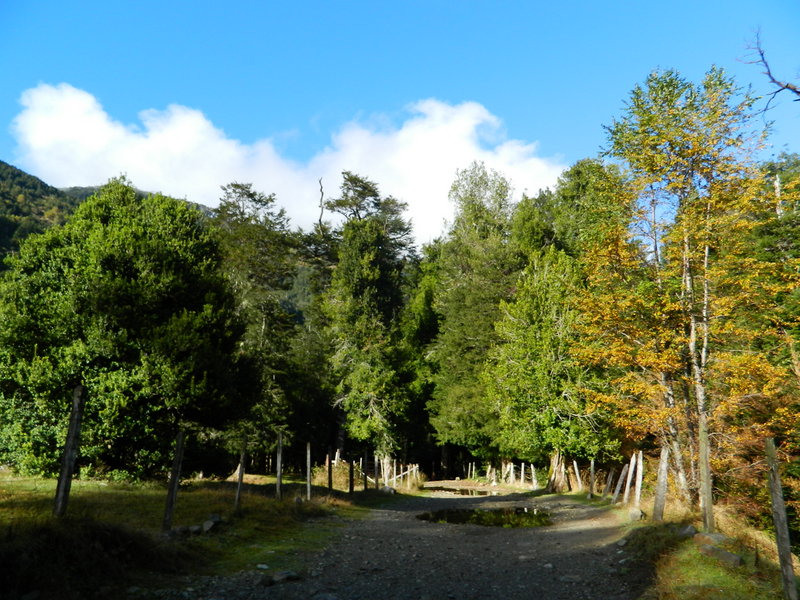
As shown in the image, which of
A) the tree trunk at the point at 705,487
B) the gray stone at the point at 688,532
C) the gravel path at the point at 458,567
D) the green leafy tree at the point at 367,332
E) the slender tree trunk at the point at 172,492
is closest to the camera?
the gravel path at the point at 458,567

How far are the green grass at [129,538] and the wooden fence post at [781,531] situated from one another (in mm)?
8360

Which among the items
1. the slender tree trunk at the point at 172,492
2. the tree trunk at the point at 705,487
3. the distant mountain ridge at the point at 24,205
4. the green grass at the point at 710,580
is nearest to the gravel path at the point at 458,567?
the green grass at the point at 710,580

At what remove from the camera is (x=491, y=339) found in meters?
40.2

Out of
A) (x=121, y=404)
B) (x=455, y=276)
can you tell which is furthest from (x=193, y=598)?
(x=455, y=276)

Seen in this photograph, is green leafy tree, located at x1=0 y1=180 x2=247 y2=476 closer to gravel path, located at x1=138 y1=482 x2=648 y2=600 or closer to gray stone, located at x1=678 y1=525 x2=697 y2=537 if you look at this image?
gravel path, located at x1=138 y1=482 x2=648 y2=600

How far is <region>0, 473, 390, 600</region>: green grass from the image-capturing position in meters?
7.21

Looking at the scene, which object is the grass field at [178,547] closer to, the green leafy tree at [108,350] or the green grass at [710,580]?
the green grass at [710,580]

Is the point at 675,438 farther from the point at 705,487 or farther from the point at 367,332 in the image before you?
the point at 367,332

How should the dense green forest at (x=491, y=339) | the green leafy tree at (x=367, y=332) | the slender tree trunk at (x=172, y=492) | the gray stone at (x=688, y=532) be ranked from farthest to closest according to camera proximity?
the green leafy tree at (x=367, y=332) → the dense green forest at (x=491, y=339) → the gray stone at (x=688, y=532) → the slender tree trunk at (x=172, y=492)

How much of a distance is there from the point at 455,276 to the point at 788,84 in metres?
42.4

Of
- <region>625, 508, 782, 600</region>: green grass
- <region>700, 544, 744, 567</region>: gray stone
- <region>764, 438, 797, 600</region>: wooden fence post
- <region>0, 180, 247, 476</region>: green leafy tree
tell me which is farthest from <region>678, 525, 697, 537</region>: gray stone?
<region>0, 180, 247, 476</region>: green leafy tree

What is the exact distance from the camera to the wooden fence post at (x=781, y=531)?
728 cm

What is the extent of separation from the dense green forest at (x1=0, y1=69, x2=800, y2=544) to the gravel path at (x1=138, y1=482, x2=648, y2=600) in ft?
11.5

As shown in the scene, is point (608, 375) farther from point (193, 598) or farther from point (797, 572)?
point (193, 598)
